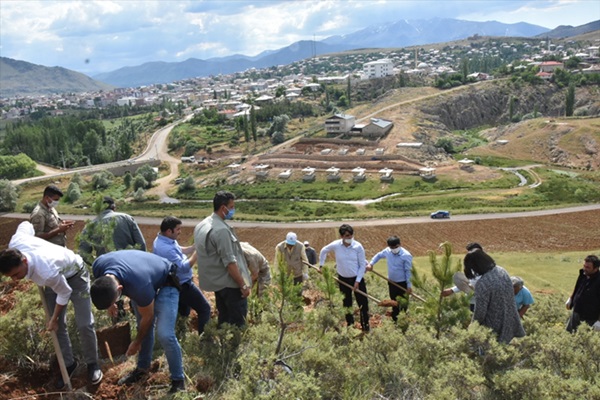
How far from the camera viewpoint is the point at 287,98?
108 m

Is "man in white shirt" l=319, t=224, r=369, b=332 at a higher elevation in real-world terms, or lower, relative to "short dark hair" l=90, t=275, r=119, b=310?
lower

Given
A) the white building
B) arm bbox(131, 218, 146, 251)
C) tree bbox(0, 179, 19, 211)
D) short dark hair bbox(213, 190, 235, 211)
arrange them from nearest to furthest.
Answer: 1. short dark hair bbox(213, 190, 235, 211)
2. arm bbox(131, 218, 146, 251)
3. tree bbox(0, 179, 19, 211)
4. the white building

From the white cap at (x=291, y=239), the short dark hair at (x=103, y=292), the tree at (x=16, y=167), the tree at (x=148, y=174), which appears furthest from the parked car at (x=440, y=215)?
the tree at (x=16, y=167)

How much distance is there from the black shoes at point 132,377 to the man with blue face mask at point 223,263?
0.98 meters

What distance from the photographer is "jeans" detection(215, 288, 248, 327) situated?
202 inches

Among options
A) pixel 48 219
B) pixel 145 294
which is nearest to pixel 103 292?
pixel 145 294

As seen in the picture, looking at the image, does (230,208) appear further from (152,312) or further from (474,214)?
(474,214)

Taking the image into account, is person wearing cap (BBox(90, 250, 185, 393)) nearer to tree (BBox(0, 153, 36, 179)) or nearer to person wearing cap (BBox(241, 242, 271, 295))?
person wearing cap (BBox(241, 242, 271, 295))

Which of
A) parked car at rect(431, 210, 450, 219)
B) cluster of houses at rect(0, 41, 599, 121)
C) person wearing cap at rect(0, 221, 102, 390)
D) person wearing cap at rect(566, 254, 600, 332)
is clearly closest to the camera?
person wearing cap at rect(0, 221, 102, 390)

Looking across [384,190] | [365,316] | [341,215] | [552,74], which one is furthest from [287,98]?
[365,316]

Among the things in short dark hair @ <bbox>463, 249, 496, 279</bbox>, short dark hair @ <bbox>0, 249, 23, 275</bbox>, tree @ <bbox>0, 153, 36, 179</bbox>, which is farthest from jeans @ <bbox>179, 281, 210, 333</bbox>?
tree @ <bbox>0, 153, 36, 179</bbox>

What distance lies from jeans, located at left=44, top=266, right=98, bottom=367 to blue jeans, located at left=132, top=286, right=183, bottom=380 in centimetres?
50

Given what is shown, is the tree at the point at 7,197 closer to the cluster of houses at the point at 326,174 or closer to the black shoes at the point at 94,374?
the cluster of houses at the point at 326,174

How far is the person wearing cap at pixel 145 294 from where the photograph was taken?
3.97 meters
